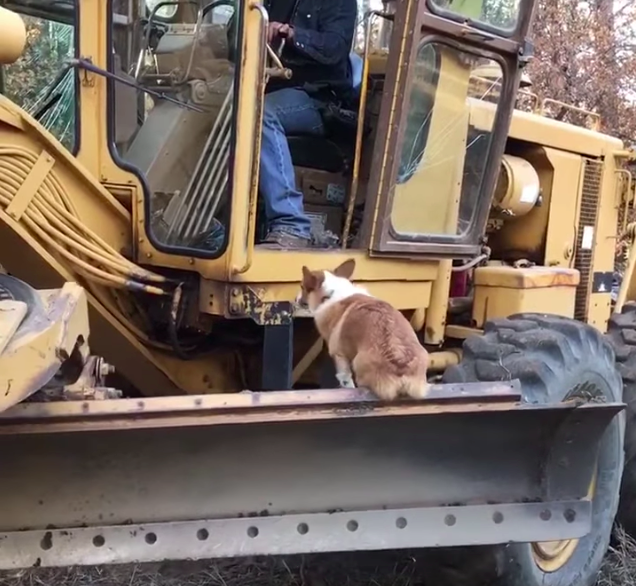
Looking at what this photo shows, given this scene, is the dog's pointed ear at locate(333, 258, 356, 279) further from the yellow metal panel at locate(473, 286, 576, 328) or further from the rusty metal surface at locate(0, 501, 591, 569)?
the yellow metal panel at locate(473, 286, 576, 328)

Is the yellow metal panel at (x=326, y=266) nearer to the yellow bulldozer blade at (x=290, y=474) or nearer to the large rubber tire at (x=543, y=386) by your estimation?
the large rubber tire at (x=543, y=386)

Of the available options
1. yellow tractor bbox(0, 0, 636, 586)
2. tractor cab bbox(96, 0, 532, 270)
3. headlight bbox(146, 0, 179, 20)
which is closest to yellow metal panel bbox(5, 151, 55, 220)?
yellow tractor bbox(0, 0, 636, 586)

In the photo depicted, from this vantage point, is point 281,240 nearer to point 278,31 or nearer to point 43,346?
point 278,31

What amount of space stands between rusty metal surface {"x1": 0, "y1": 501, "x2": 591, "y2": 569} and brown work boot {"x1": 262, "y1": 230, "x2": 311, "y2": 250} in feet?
3.69

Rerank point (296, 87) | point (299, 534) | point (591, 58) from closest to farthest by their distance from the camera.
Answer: point (299, 534) < point (296, 87) < point (591, 58)

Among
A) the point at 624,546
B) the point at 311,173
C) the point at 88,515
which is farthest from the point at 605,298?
the point at 88,515

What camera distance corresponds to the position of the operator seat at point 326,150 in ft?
14.4

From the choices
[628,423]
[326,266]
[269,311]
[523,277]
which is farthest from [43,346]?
[628,423]

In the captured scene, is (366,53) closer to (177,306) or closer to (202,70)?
(202,70)

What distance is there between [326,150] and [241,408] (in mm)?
1784

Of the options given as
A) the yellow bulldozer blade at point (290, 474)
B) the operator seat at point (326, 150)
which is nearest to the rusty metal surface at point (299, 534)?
the yellow bulldozer blade at point (290, 474)

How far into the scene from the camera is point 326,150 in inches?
177

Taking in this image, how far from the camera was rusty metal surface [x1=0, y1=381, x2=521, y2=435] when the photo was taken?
2848mm

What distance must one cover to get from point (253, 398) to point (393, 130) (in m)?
1.53
